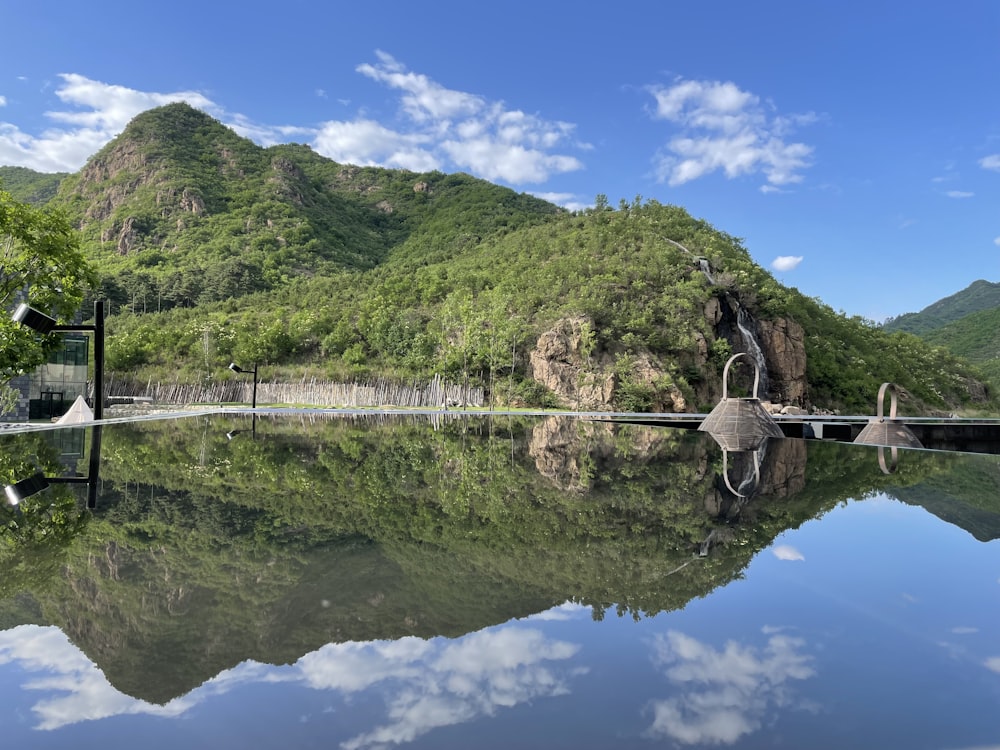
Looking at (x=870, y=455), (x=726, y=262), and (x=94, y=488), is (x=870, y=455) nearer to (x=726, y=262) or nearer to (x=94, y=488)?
(x=94, y=488)

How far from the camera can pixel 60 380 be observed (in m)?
20.0

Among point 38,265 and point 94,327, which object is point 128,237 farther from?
point 94,327

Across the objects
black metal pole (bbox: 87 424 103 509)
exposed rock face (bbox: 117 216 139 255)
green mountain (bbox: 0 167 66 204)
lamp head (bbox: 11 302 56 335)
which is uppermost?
green mountain (bbox: 0 167 66 204)

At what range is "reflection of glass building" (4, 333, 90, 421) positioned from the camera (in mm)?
18906

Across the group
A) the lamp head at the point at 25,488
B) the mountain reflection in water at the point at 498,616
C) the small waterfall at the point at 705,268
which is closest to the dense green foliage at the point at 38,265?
the lamp head at the point at 25,488

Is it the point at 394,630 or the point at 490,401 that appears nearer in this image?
the point at 394,630

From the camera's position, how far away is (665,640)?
2734 mm

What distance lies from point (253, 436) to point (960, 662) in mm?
11525

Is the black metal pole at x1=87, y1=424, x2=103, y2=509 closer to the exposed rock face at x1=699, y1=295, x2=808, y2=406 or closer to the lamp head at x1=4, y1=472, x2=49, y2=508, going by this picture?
the lamp head at x1=4, y1=472, x2=49, y2=508

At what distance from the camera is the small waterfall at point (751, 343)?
31.9 m

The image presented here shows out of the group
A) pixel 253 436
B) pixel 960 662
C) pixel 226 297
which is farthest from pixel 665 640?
pixel 226 297

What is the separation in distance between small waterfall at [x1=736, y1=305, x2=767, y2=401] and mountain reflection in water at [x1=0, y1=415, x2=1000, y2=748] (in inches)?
1058

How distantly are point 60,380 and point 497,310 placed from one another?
1842 cm

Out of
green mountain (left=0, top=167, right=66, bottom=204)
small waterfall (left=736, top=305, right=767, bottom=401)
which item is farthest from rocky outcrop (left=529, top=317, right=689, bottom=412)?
green mountain (left=0, top=167, right=66, bottom=204)
